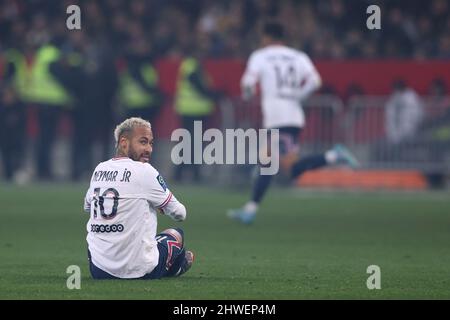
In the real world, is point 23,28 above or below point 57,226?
above

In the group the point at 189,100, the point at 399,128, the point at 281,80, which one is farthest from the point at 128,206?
the point at 189,100

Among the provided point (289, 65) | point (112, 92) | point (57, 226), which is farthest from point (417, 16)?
point (57, 226)

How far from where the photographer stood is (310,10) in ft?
97.2

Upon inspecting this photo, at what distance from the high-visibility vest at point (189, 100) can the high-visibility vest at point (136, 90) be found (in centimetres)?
51

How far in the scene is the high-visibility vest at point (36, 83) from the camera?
82.0 ft

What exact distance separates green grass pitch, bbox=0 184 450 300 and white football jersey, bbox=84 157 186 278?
221mm

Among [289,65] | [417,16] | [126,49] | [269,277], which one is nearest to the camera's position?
[269,277]

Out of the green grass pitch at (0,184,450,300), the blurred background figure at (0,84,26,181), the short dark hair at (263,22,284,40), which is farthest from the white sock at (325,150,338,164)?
the blurred background figure at (0,84,26,181)

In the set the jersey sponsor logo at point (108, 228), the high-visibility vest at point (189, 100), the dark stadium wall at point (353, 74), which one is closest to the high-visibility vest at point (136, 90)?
the high-visibility vest at point (189, 100)

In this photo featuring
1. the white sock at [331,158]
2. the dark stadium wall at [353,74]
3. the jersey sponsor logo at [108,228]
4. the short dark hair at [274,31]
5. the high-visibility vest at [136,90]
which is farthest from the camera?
the dark stadium wall at [353,74]

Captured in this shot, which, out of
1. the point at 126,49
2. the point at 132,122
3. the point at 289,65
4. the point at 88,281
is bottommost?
the point at 88,281

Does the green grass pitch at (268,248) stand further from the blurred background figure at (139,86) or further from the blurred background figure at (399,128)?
the blurred background figure at (139,86)

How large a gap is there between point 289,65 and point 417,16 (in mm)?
12618

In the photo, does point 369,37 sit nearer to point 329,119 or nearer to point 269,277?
point 329,119
